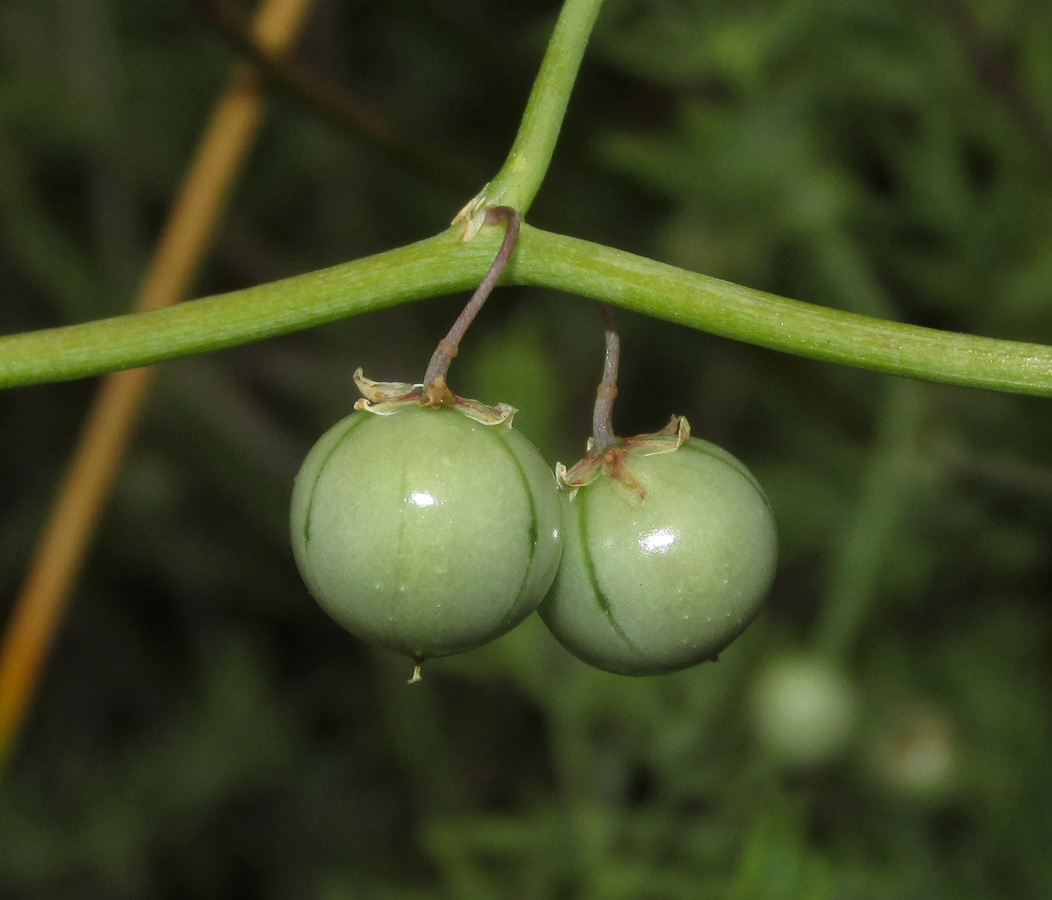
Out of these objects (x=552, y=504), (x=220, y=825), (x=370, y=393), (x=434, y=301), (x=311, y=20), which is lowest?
(x=552, y=504)

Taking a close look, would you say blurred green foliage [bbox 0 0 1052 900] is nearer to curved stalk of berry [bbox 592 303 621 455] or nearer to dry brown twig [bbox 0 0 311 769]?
dry brown twig [bbox 0 0 311 769]

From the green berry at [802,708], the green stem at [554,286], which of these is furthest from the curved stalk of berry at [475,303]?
the green berry at [802,708]

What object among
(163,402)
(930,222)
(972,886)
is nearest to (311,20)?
(163,402)

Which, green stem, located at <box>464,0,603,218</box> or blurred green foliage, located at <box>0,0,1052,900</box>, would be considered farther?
blurred green foliage, located at <box>0,0,1052,900</box>

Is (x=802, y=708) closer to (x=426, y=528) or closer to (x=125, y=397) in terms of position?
(x=125, y=397)

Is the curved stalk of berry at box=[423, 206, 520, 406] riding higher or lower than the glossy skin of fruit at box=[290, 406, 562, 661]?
higher

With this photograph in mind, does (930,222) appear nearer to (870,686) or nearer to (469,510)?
(870,686)

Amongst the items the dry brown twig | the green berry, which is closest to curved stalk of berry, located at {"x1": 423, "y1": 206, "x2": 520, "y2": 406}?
the dry brown twig
